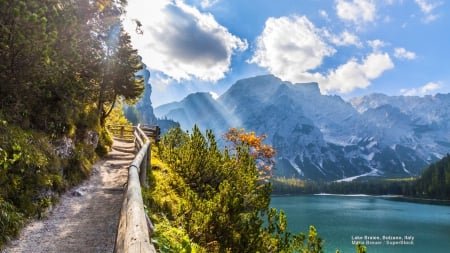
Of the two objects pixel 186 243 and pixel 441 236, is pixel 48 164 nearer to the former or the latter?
pixel 186 243

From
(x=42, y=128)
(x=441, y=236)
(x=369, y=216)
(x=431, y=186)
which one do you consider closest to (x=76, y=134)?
(x=42, y=128)

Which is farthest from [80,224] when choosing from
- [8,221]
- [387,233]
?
[387,233]

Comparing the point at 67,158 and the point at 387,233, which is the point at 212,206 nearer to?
the point at 67,158

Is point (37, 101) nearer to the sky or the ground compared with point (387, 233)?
nearer to the sky

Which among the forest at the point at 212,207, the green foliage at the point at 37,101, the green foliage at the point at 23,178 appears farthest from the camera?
the forest at the point at 212,207

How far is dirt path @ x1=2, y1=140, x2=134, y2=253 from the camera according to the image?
313 inches

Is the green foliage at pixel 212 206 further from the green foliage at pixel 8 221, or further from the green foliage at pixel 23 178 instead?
the green foliage at pixel 8 221

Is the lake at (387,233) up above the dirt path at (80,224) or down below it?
below

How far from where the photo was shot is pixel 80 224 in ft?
31.8

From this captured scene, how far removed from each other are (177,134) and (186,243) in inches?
804

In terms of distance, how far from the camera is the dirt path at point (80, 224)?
7945mm

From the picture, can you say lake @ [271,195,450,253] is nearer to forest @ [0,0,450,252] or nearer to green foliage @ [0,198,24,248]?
forest @ [0,0,450,252]

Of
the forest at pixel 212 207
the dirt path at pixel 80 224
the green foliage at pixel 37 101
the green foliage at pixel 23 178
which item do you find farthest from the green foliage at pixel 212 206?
the green foliage at pixel 37 101

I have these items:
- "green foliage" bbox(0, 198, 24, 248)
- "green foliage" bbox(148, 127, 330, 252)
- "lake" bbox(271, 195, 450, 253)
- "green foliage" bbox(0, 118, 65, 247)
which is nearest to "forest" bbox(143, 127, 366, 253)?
"green foliage" bbox(148, 127, 330, 252)
